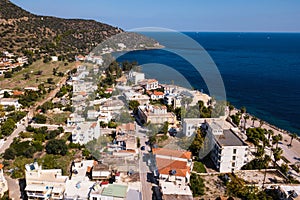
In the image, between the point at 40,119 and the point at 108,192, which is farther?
the point at 40,119

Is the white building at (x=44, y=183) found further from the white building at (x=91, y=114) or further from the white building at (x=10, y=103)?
the white building at (x=10, y=103)

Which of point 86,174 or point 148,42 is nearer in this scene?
point 86,174

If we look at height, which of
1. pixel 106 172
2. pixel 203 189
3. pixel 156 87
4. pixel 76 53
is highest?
pixel 76 53

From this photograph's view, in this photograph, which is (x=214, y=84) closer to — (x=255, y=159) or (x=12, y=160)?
(x=255, y=159)

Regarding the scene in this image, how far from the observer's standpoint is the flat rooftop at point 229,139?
13.1 metres

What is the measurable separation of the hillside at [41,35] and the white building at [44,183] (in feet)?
84.4

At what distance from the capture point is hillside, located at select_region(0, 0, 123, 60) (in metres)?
36.1

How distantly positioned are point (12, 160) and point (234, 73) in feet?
120

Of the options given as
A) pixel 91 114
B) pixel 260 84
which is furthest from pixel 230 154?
pixel 260 84

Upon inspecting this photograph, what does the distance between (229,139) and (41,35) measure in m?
36.0

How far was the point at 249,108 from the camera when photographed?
26.0 metres

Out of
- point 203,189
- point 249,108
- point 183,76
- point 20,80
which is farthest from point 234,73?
point 203,189

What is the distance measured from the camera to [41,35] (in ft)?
135

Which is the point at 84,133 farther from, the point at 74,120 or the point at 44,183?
the point at 44,183
